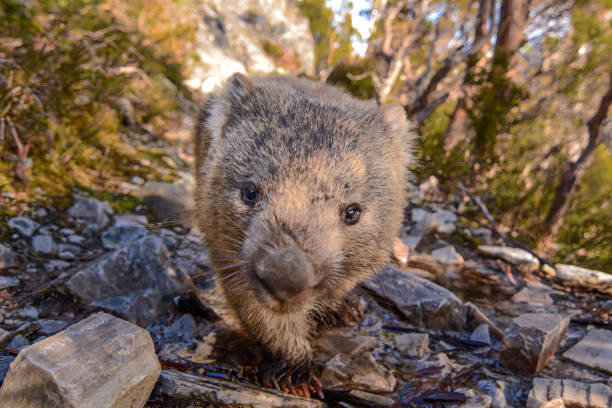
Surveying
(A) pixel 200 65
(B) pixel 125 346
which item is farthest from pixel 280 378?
(A) pixel 200 65

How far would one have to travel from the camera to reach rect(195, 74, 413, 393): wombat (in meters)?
1.79

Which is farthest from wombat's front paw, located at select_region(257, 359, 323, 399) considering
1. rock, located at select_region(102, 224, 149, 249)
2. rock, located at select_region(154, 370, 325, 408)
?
rock, located at select_region(102, 224, 149, 249)

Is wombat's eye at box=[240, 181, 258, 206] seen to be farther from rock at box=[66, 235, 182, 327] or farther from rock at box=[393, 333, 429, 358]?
rock at box=[393, 333, 429, 358]

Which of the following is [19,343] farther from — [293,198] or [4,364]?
[293,198]

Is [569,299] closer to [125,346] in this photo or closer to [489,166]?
[489,166]

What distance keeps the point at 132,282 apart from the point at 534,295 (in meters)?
3.29

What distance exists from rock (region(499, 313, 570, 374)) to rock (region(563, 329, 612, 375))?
0.47 feet

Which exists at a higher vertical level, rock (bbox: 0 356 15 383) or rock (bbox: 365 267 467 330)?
rock (bbox: 365 267 467 330)

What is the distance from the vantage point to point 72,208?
363cm

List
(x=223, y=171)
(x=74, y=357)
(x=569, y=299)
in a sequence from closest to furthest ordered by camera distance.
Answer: (x=74, y=357), (x=223, y=171), (x=569, y=299)

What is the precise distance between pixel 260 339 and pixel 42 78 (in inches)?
123

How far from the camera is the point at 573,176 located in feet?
15.6

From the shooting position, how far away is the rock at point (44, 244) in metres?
3.00

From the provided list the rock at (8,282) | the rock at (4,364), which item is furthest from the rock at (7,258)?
the rock at (4,364)
